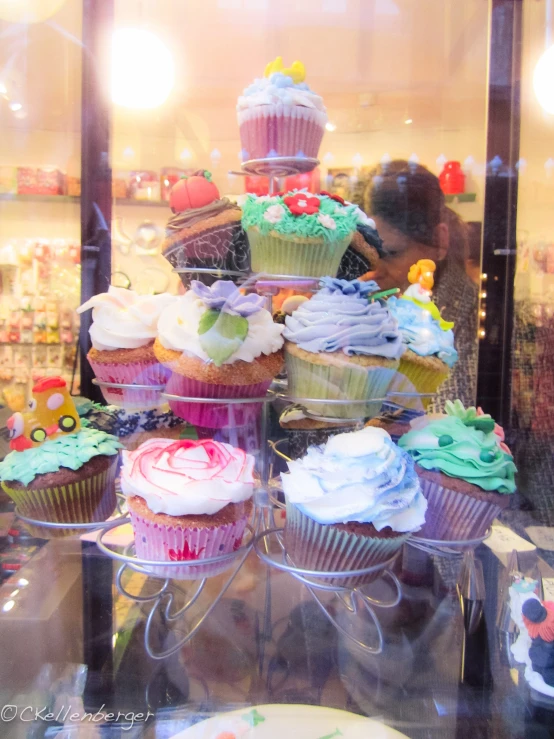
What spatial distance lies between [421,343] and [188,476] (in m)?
0.83

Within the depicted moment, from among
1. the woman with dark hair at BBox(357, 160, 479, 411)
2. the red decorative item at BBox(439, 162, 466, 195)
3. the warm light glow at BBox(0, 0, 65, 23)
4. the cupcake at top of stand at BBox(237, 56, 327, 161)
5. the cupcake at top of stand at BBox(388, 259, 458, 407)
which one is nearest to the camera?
the cupcake at top of stand at BBox(237, 56, 327, 161)

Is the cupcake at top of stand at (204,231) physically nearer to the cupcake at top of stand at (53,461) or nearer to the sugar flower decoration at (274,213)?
the sugar flower decoration at (274,213)

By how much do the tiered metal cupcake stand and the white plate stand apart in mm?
280

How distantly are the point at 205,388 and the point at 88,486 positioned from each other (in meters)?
0.48

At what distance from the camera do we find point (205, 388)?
1486mm

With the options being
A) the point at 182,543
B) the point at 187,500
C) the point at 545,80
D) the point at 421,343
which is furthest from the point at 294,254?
the point at 545,80

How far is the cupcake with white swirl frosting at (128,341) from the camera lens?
164cm

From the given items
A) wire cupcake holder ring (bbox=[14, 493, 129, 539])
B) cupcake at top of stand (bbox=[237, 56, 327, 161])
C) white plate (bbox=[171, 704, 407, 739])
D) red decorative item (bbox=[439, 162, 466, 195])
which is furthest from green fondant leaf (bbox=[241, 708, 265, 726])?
red decorative item (bbox=[439, 162, 466, 195])

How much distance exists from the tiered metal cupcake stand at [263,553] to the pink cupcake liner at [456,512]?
36 mm

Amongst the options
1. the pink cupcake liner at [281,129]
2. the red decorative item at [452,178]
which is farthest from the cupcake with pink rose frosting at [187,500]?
the red decorative item at [452,178]

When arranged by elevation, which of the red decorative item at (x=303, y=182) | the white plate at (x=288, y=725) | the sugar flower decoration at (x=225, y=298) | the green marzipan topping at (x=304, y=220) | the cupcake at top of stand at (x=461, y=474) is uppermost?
the red decorative item at (x=303, y=182)

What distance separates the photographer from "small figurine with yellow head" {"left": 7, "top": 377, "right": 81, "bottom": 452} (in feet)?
5.10

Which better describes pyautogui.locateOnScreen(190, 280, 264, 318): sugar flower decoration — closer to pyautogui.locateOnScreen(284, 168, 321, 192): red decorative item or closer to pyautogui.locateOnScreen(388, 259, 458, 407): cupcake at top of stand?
pyautogui.locateOnScreen(388, 259, 458, 407): cupcake at top of stand

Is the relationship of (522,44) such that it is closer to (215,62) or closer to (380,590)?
(215,62)
